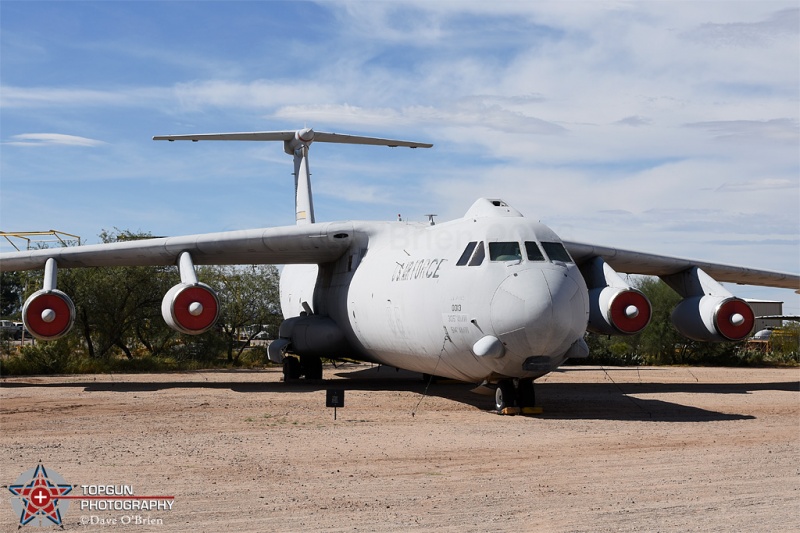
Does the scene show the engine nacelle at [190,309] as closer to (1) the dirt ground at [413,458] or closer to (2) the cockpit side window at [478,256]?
(1) the dirt ground at [413,458]

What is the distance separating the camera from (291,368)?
21.2 meters

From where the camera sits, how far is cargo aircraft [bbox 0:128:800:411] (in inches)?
497

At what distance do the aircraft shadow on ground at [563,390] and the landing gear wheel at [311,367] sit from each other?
38cm

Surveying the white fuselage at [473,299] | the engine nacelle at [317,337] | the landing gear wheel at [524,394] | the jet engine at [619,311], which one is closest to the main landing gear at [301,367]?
the engine nacelle at [317,337]

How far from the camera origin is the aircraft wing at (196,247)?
18.3 metres

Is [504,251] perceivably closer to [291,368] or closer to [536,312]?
[536,312]

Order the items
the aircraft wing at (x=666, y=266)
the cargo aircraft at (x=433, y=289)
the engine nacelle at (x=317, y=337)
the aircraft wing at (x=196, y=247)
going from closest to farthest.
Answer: the cargo aircraft at (x=433, y=289), the aircraft wing at (x=196, y=247), the aircraft wing at (x=666, y=266), the engine nacelle at (x=317, y=337)

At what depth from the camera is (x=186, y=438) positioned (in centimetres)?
1098

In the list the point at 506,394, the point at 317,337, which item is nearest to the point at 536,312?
the point at 506,394

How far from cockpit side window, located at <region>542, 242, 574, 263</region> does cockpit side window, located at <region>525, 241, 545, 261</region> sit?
135 millimetres

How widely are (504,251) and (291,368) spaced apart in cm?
951

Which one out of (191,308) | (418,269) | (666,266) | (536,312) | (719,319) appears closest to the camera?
(536,312)

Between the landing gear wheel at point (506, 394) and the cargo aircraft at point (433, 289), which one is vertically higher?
the cargo aircraft at point (433, 289)

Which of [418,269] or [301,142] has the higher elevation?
[301,142]
